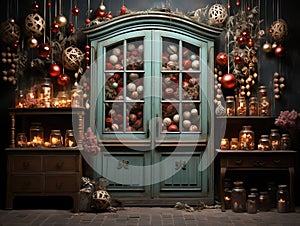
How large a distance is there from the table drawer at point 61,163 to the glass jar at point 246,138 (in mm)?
1882

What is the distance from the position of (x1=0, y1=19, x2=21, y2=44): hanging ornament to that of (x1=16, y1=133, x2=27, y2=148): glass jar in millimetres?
1169

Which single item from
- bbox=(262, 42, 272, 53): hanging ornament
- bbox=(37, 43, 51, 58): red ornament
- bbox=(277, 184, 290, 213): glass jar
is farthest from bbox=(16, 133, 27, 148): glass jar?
bbox=(262, 42, 272, 53): hanging ornament

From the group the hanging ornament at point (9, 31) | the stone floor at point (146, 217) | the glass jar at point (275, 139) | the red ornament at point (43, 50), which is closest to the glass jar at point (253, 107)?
the glass jar at point (275, 139)

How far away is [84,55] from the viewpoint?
589cm

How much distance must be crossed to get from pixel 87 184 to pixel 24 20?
2206 millimetres

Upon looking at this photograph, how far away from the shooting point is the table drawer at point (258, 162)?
5461 millimetres

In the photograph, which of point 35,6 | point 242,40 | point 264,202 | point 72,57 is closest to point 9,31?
point 35,6

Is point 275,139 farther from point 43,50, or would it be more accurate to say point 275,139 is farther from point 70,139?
point 43,50

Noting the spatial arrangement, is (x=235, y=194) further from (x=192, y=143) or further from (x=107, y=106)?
(x=107, y=106)

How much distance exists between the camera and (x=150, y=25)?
5711 mm

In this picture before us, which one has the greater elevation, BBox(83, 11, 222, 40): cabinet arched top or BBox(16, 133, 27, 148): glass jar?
BBox(83, 11, 222, 40): cabinet arched top

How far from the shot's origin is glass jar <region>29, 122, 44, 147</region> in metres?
5.59

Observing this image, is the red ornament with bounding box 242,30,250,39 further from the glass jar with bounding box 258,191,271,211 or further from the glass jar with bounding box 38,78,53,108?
the glass jar with bounding box 38,78,53,108

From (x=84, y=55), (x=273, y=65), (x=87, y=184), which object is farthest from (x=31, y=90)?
(x=273, y=65)
